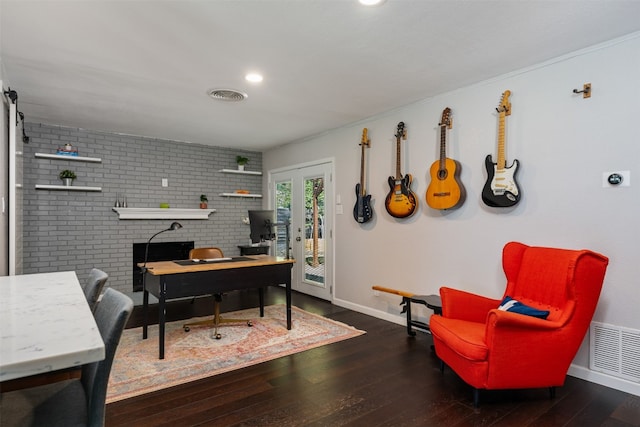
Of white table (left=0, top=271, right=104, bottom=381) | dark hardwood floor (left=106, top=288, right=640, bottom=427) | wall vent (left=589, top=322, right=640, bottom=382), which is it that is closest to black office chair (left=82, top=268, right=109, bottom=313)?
white table (left=0, top=271, right=104, bottom=381)

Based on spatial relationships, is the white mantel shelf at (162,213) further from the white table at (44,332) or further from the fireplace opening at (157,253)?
the white table at (44,332)

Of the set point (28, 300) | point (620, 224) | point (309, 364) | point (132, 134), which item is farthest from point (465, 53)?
point (132, 134)

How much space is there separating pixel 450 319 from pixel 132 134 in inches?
195

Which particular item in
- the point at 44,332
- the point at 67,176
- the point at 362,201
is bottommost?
the point at 44,332

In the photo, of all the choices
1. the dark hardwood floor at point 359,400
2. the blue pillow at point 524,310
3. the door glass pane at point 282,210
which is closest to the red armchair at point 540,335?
the blue pillow at point 524,310

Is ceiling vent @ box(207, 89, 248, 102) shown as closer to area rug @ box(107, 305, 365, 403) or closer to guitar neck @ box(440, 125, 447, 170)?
guitar neck @ box(440, 125, 447, 170)

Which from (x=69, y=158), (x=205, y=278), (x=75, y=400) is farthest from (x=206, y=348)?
(x=69, y=158)

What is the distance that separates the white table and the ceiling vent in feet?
7.97

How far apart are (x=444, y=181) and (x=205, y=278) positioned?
248cm

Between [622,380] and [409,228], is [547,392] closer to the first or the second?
[622,380]

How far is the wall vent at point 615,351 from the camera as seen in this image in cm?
250

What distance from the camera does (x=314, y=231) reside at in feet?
18.0

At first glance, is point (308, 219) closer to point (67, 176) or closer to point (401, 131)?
point (401, 131)

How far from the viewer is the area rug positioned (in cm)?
274
